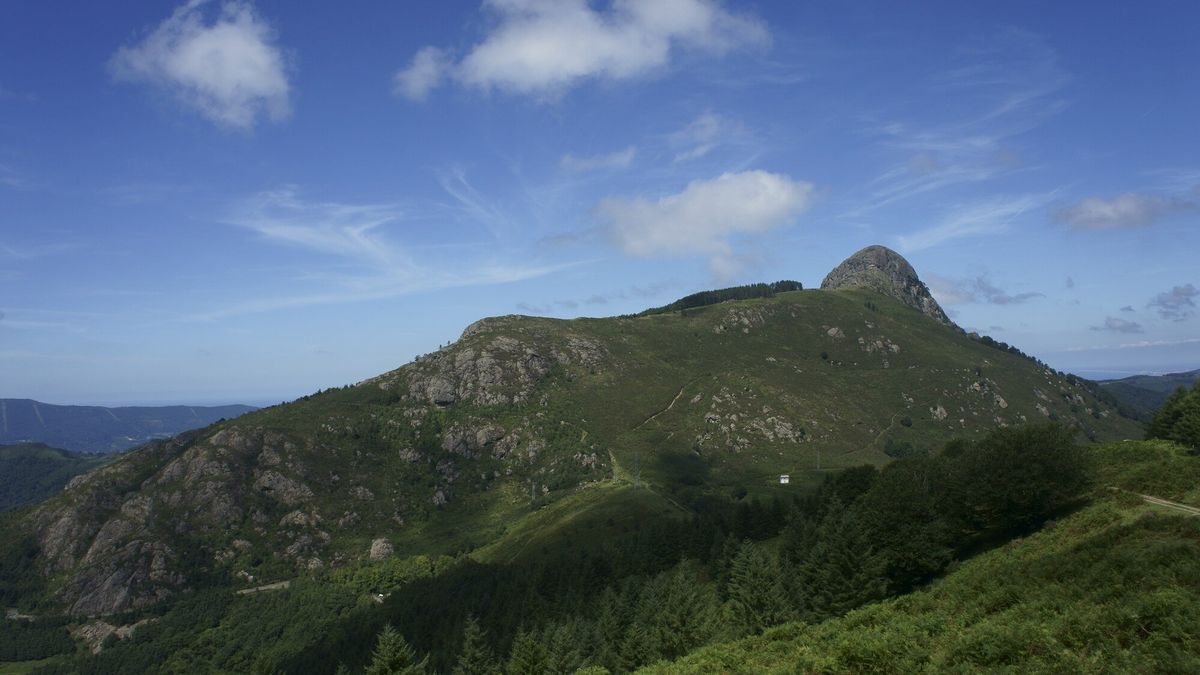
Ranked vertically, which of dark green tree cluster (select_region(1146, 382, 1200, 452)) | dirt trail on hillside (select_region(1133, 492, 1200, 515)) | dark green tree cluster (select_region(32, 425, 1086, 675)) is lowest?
dark green tree cluster (select_region(32, 425, 1086, 675))

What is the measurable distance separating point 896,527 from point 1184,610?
38045mm

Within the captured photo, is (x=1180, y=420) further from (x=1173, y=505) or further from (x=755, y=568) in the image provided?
(x=755, y=568)

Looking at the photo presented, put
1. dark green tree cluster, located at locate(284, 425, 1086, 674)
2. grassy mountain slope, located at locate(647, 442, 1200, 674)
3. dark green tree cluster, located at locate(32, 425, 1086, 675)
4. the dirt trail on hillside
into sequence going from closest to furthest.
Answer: grassy mountain slope, located at locate(647, 442, 1200, 674) → the dirt trail on hillside → dark green tree cluster, located at locate(284, 425, 1086, 674) → dark green tree cluster, located at locate(32, 425, 1086, 675)

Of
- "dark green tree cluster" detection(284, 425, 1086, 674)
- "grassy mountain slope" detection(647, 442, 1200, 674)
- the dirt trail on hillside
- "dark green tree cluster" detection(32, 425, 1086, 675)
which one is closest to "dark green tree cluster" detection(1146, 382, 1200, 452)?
"dark green tree cluster" detection(32, 425, 1086, 675)

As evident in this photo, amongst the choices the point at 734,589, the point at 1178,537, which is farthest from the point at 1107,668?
the point at 734,589

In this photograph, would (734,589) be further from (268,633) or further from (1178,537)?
(268,633)

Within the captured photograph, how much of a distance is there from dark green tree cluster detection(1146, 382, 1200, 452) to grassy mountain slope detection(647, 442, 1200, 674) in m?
28.1

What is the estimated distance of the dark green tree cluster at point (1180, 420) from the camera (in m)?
76.3

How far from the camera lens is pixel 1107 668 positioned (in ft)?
81.7

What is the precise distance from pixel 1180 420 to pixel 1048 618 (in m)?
72.5

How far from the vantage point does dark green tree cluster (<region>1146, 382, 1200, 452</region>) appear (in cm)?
7631

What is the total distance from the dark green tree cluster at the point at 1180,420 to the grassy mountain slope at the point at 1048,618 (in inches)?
1107

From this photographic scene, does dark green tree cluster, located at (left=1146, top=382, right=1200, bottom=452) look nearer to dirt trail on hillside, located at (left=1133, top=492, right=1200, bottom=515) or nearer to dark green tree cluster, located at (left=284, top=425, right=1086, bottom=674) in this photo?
dark green tree cluster, located at (left=284, top=425, right=1086, bottom=674)

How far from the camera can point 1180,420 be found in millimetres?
81625
